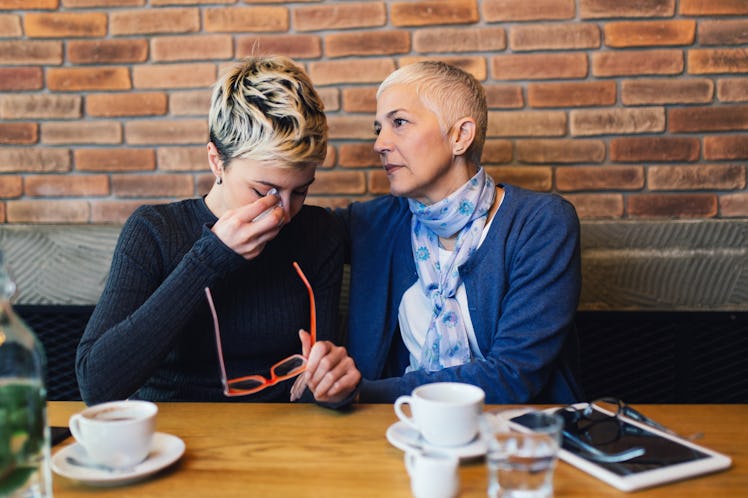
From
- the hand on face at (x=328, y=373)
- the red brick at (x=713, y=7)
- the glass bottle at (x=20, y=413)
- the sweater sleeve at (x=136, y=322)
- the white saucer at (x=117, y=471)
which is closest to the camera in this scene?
the glass bottle at (x=20, y=413)

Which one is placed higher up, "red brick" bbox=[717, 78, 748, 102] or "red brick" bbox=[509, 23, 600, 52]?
"red brick" bbox=[509, 23, 600, 52]

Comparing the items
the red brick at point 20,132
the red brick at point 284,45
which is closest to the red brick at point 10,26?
the red brick at point 20,132

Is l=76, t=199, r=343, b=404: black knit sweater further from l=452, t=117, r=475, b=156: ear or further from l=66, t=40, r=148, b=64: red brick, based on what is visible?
l=66, t=40, r=148, b=64: red brick

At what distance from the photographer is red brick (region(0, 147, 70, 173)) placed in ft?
6.75

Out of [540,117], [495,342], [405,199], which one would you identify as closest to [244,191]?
[405,199]

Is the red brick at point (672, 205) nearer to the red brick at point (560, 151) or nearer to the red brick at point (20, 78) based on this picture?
the red brick at point (560, 151)

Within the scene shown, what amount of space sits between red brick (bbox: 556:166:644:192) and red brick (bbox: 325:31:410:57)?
0.59 metres

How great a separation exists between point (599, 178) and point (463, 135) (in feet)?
1.76

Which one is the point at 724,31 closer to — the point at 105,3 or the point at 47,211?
the point at 105,3

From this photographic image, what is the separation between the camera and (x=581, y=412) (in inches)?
41.8

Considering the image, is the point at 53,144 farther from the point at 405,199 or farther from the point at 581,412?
the point at 581,412

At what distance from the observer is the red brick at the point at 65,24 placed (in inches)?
78.8

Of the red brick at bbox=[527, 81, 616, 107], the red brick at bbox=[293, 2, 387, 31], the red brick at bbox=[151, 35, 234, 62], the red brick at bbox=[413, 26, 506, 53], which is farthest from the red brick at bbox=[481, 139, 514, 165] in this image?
the red brick at bbox=[151, 35, 234, 62]

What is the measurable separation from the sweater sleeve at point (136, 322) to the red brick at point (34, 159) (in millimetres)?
876
